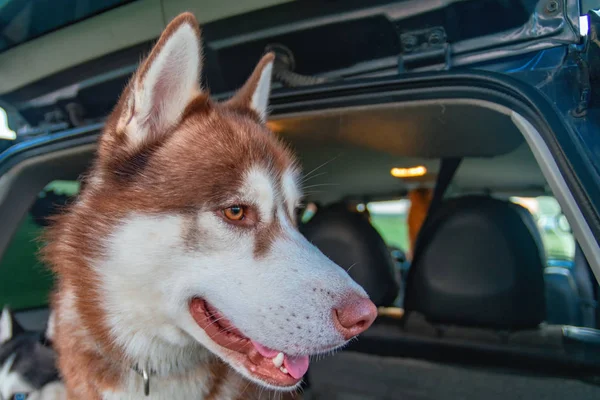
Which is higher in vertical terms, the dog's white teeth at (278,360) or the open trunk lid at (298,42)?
the open trunk lid at (298,42)

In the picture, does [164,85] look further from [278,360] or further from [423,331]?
[423,331]

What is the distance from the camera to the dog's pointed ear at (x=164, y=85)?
1.40 meters

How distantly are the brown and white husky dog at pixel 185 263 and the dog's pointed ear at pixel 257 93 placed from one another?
0.04 m

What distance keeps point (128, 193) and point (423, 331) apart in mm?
1463

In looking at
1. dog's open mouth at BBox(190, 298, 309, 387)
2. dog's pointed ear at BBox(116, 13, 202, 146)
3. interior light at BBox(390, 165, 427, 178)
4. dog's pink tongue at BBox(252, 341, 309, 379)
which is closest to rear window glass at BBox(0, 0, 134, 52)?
dog's pointed ear at BBox(116, 13, 202, 146)

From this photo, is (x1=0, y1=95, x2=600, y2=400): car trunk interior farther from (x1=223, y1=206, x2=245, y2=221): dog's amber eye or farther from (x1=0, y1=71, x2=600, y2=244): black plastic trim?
(x1=223, y1=206, x2=245, y2=221): dog's amber eye

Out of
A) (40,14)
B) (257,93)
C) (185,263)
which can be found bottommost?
(185,263)

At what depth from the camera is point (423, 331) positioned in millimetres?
2043

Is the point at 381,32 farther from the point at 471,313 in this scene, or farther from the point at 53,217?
the point at 53,217

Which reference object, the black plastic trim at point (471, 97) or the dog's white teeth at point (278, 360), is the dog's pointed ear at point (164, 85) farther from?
the dog's white teeth at point (278, 360)

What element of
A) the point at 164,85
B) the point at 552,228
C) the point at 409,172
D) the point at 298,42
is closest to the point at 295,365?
the point at 164,85

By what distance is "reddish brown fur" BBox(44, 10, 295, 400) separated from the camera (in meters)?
1.45

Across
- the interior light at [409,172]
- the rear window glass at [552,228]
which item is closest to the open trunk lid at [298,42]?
the interior light at [409,172]

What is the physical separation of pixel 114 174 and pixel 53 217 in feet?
1.40
